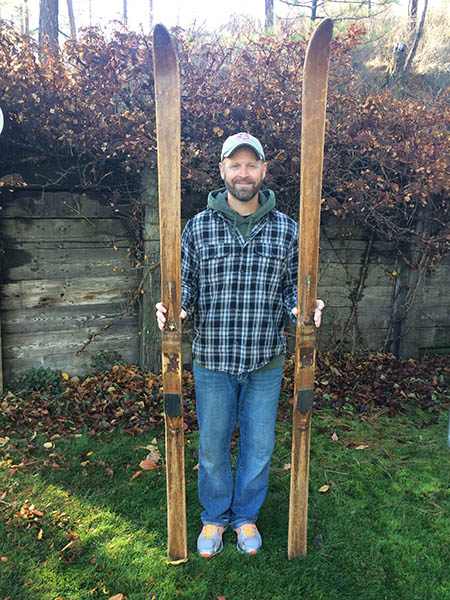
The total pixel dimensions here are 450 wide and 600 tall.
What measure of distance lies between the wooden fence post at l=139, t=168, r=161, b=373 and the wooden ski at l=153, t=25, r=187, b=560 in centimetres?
220

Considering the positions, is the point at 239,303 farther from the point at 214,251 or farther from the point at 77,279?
the point at 77,279

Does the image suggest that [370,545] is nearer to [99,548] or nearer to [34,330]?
[99,548]

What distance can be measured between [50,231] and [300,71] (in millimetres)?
2852

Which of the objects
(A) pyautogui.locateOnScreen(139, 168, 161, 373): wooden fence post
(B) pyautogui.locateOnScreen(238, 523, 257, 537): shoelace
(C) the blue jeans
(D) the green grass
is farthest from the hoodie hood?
(A) pyautogui.locateOnScreen(139, 168, 161, 373): wooden fence post

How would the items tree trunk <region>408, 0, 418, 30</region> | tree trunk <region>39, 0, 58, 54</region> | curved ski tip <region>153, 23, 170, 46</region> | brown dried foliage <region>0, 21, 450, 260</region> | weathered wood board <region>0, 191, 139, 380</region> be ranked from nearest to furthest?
curved ski tip <region>153, 23, 170, 46</region> < brown dried foliage <region>0, 21, 450, 260</region> < weathered wood board <region>0, 191, 139, 380</region> < tree trunk <region>39, 0, 58, 54</region> < tree trunk <region>408, 0, 418, 30</region>

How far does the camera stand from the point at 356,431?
3.75 metres

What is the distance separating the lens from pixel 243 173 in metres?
2.07

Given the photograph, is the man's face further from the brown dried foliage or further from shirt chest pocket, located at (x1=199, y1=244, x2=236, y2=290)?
the brown dried foliage

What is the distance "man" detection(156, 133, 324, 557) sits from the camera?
6.92ft

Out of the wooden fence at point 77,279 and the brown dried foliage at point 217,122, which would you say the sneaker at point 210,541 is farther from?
the brown dried foliage at point 217,122

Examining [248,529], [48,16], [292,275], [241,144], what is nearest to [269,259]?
[292,275]

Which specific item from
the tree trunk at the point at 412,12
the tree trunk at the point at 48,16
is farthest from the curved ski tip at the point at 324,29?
the tree trunk at the point at 412,12

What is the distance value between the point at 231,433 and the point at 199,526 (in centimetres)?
69

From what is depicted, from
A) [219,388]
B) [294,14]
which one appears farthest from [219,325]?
[294,14]
